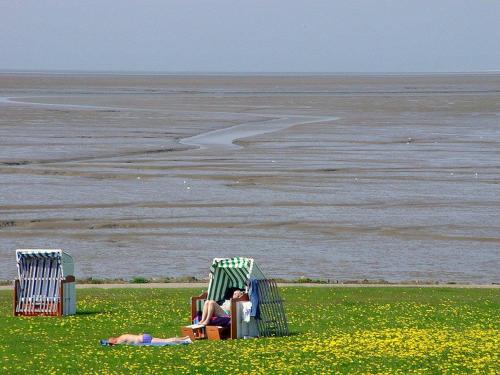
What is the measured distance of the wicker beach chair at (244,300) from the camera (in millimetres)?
17516

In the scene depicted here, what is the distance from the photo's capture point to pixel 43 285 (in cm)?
2030

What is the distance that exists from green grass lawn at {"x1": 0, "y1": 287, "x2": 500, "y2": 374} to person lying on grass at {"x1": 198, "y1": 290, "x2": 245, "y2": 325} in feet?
1.39

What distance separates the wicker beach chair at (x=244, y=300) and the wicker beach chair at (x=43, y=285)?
108 inches

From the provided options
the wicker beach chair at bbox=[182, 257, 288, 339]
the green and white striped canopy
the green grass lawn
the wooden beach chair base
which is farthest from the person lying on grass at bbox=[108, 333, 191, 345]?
the green and white striped canopy

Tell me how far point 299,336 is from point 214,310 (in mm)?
1371

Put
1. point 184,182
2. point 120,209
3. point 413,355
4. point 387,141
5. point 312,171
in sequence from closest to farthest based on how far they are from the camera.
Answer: point 413,355 → point 120,209 → point 184,182 → point 312,171 → point 387,141

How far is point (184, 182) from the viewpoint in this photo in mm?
45969

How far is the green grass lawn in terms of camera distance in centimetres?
1467

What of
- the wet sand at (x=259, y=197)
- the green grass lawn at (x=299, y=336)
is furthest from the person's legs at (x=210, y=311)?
the wet sand at (x=259, y=197)

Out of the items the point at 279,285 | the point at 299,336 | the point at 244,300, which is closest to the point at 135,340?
the point at 244,300

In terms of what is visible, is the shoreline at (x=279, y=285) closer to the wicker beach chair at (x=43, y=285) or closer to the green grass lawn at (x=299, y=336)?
the green grass lawn at (x=299, y=336)

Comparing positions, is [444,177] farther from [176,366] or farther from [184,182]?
[176,366]

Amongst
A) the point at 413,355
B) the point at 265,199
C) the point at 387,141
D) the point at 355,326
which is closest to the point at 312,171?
the point at 265,199

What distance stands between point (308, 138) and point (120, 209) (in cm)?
3167
